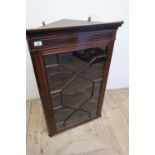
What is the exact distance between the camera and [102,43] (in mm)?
1378

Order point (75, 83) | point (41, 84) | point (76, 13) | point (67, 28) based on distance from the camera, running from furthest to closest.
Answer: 1. point (76, 13)
2. point (75, 83)
3. point (41, 84)
4. point (67, 28)

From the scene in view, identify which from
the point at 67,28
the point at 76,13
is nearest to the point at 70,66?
the point at 67,28

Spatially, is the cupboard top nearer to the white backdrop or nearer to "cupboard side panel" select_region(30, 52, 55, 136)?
"cupboard side panel" select_region(30, 52, 55, 136)

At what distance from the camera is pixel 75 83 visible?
148 cm

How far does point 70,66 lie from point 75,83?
0.18 metres

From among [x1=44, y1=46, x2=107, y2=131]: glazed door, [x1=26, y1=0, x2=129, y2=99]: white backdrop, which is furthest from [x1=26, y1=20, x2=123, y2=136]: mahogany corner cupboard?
[x1=26, y1=0, x2=129, y2=99]: white backdrop

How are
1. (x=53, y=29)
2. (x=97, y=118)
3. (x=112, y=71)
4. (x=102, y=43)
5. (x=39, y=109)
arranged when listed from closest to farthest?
(x=53, y=29)
(x=102, y=43)
(x=97, y=118)
(x=39, y=109)
(x=112, y=71)

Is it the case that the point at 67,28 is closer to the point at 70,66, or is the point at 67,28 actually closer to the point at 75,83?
the point at 70,66

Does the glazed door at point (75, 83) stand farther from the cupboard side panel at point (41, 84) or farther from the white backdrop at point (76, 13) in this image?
the white backdrop at point (76, 13)

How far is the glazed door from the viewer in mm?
1307
